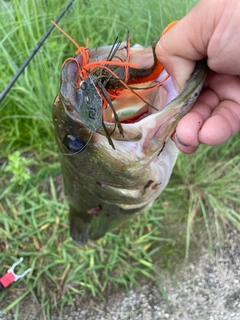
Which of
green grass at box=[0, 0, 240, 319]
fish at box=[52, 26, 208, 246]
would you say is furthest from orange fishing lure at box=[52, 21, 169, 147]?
green grass at box=[0, 0, 240, 319]

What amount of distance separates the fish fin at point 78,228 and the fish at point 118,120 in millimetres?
426

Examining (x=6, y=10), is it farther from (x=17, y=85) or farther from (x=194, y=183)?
(x=194, y=183)

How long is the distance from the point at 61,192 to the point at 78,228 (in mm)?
527

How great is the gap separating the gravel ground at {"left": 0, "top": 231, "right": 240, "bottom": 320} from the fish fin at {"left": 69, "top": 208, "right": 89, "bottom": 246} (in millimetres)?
417

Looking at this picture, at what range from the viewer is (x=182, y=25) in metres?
1.00

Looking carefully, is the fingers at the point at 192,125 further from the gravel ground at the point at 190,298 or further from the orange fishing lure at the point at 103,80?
the gravel ground at the point at 190,298

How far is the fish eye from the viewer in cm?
104

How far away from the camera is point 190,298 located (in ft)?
6.86

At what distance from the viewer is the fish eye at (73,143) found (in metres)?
1.04

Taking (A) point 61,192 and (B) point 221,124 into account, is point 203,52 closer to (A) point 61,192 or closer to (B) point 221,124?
(B) point 221,124

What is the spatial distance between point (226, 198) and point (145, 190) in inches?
46.3

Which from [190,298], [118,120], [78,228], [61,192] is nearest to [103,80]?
[118,120]

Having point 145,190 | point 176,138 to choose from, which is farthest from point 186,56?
point 145,190

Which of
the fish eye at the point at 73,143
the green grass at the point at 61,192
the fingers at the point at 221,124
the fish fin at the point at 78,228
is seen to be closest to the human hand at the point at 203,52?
the fingers at the point at 221,124
